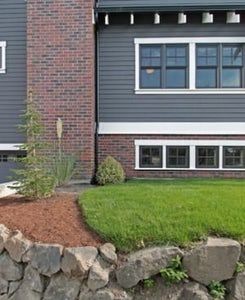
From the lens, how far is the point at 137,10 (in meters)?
12.8

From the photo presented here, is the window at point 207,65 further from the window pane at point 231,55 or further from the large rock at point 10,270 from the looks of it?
the large rock at point 10,270

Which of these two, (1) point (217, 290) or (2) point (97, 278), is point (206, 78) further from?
(2) point (97, 278)

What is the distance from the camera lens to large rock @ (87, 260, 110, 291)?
559 cm

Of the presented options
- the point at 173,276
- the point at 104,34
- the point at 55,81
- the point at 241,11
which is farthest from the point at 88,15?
the point at 173,276

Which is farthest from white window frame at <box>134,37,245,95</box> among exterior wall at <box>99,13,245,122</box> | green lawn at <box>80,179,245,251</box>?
green lawn at <box>80,179,245,251</box>

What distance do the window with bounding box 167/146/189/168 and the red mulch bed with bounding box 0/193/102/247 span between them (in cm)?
589

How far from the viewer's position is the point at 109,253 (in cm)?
574

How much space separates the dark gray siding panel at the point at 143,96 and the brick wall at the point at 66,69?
3.25ft

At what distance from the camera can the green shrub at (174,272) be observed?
5473 mm

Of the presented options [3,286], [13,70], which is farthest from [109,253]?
[13,70]

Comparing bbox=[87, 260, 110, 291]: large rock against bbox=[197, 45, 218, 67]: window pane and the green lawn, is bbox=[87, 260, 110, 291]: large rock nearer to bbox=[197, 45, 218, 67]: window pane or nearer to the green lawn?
the green lawn

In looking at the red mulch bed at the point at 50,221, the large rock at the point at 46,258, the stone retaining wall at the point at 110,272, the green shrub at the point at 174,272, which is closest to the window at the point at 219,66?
the red mulch bed at the point at 50,221

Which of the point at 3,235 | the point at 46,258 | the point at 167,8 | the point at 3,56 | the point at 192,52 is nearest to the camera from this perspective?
the point at 46,258

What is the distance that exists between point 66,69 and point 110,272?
311 inches
